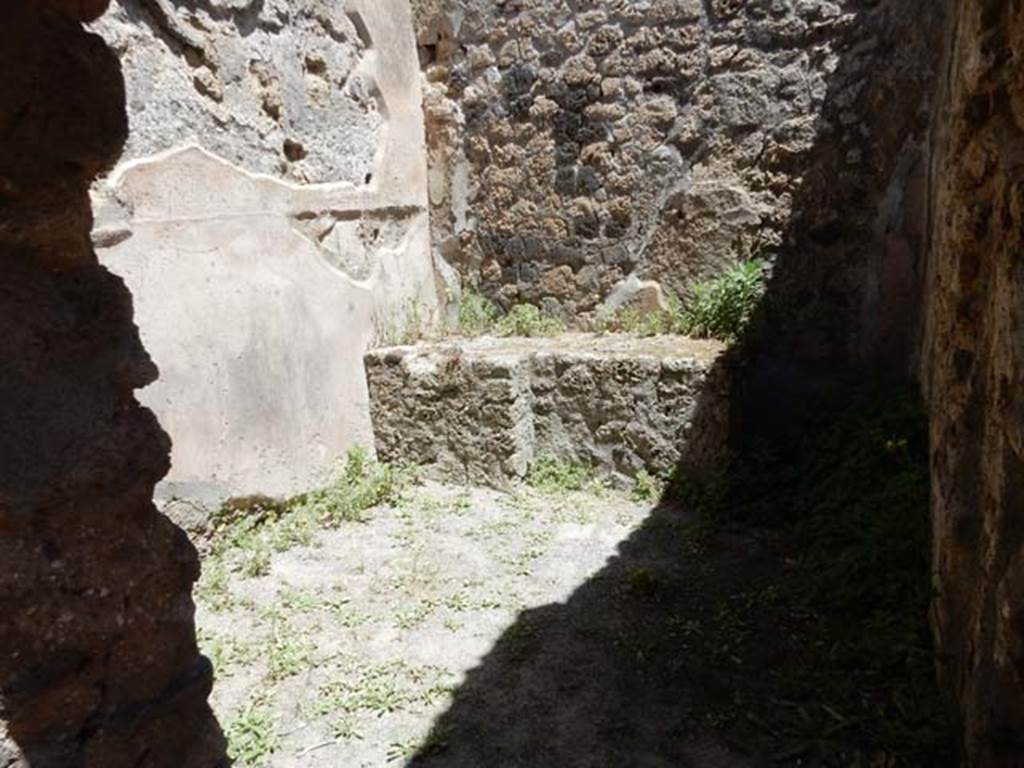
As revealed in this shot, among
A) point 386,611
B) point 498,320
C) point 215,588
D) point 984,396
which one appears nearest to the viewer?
point 984,396

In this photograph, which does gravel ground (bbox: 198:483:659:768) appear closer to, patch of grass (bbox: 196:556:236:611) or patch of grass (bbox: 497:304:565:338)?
patch of grass (bbox: 196:556:236:611)

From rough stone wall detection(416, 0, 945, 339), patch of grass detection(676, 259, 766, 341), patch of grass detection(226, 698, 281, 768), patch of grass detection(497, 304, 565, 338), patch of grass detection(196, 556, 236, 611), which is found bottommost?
patch of grass detection(226, 698, 281, 768)

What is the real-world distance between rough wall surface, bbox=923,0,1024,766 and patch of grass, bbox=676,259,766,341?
152 centimetres

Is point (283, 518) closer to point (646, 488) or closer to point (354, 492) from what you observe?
point (354, 492)

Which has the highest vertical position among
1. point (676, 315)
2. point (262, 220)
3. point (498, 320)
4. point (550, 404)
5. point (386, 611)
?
point (262, 220)

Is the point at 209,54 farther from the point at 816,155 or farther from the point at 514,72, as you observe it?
the point at 816,155

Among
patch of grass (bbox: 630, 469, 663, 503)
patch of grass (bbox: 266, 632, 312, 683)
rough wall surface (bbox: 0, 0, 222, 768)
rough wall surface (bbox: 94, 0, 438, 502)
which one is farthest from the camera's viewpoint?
patch of grass (bbox: 630, 469, 663, 503)

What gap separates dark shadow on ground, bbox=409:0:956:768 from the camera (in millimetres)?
2244

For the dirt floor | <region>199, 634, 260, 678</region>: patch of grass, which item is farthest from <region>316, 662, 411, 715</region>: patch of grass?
<region>199, 634, 260, 678</region>: patch of grass

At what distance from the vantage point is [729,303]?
4012mm

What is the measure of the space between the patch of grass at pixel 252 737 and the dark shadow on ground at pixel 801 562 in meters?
0.46

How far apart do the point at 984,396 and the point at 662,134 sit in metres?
2.79

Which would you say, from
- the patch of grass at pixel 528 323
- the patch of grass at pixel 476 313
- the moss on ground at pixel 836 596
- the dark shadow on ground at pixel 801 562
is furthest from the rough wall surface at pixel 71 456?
the patch of grass at pixel 476 313

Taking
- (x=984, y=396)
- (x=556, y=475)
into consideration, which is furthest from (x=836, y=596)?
(x=556, y=475)
